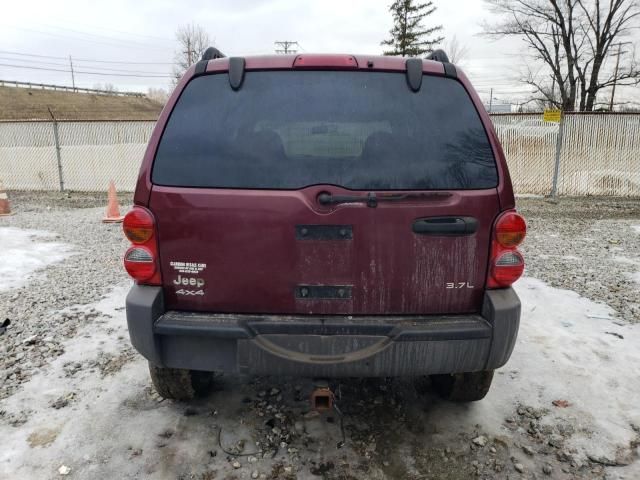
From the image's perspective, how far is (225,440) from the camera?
8.51 feet

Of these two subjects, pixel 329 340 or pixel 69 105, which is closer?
pixel 329 340

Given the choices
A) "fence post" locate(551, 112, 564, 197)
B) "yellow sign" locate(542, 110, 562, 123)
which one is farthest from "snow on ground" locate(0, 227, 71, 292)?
"fence post" locate(551, 112, 564, 197)

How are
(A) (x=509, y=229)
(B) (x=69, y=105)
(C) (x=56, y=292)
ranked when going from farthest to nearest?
(B) (x=69, y=105) → (C) (x=56, y=292) → (A) (x=509, y=229)

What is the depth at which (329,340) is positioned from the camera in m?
2.16

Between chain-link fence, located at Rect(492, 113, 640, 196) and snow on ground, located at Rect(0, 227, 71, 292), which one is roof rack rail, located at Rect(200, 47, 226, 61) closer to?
snow on ground, located at Rect(0, 227, 71, 292)

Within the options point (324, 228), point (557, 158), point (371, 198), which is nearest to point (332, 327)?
point (324, 228)

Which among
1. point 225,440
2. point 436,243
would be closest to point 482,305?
point 436,243

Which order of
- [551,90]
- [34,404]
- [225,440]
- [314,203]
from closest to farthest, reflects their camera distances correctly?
[314,203]
[225,440]
[34,404]
[551,90]

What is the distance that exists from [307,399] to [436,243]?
146cm

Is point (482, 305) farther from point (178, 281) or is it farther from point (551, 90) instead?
point (551, 90)

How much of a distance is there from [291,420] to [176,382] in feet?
2.37

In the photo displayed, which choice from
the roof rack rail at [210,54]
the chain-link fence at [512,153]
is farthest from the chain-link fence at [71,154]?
the roof rack rail at [210,54]

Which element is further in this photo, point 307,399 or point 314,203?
point 307,399

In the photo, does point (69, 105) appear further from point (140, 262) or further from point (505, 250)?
point (505, 250)
